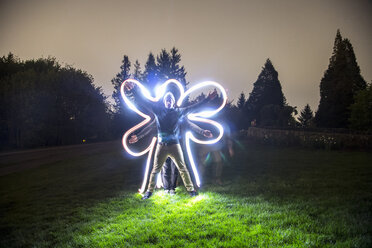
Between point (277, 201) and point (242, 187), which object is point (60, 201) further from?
point (277, 201)

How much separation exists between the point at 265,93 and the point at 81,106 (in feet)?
120

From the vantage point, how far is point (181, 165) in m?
6.53

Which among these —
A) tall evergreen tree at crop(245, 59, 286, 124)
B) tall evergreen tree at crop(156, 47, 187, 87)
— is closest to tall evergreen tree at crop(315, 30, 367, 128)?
tall evergreen tree at crop(245, 59, 286, 124)

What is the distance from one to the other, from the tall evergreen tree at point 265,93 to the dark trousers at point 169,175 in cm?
4441

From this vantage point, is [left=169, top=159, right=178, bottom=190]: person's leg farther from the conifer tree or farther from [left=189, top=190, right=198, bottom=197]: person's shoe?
the conifer tree

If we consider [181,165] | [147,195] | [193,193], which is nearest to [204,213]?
[193,193]

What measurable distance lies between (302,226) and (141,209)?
11.0 ft

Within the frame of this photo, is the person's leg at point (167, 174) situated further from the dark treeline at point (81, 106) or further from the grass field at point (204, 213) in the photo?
the dark treeline at point (81, 106)

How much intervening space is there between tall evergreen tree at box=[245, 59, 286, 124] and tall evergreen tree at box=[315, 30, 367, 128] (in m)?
13.1

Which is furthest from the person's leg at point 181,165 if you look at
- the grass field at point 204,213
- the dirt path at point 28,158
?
the dirt path at point 28,158

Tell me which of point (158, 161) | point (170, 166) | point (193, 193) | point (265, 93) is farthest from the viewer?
point (265, 93)

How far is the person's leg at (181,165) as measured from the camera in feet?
21.2

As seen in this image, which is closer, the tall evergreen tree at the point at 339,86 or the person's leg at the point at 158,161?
the person's leg at the point at 158,161

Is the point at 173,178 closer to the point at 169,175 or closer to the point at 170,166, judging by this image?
the point at 169,175
